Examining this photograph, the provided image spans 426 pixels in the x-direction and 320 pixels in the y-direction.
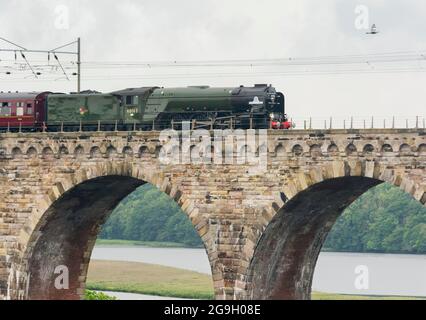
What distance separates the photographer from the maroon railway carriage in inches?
2908

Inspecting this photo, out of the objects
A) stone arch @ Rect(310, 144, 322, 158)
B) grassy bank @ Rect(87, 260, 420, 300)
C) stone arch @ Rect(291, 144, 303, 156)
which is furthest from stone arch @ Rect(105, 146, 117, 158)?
grassy bank @ Rect(87, 260, 420, 300)

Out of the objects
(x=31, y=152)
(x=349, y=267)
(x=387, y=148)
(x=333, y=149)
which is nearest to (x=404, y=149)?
(x=387, y=148)

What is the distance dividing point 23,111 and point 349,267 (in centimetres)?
7001

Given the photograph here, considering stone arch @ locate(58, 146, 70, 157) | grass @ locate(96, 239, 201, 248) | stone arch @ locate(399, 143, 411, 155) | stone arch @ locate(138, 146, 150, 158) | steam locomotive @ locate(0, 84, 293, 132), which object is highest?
steam locomotive @ locate(0, 84, 293, 132)

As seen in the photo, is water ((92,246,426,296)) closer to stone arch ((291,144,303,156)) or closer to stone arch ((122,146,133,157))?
stone arch ((122,146,133,157))

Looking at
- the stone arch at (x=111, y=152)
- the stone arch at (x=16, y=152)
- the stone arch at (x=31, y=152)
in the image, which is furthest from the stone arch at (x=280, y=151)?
the stone arch at (x=16, y=152)

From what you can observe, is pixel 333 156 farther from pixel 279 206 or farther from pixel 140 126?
pixel 140 126

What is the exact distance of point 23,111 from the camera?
74250mm

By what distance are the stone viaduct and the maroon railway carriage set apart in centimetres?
440

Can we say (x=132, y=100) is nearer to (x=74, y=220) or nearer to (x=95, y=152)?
(x=95, y=152)

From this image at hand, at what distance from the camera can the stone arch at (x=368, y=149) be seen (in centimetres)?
5703

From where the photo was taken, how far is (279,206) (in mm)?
59938
